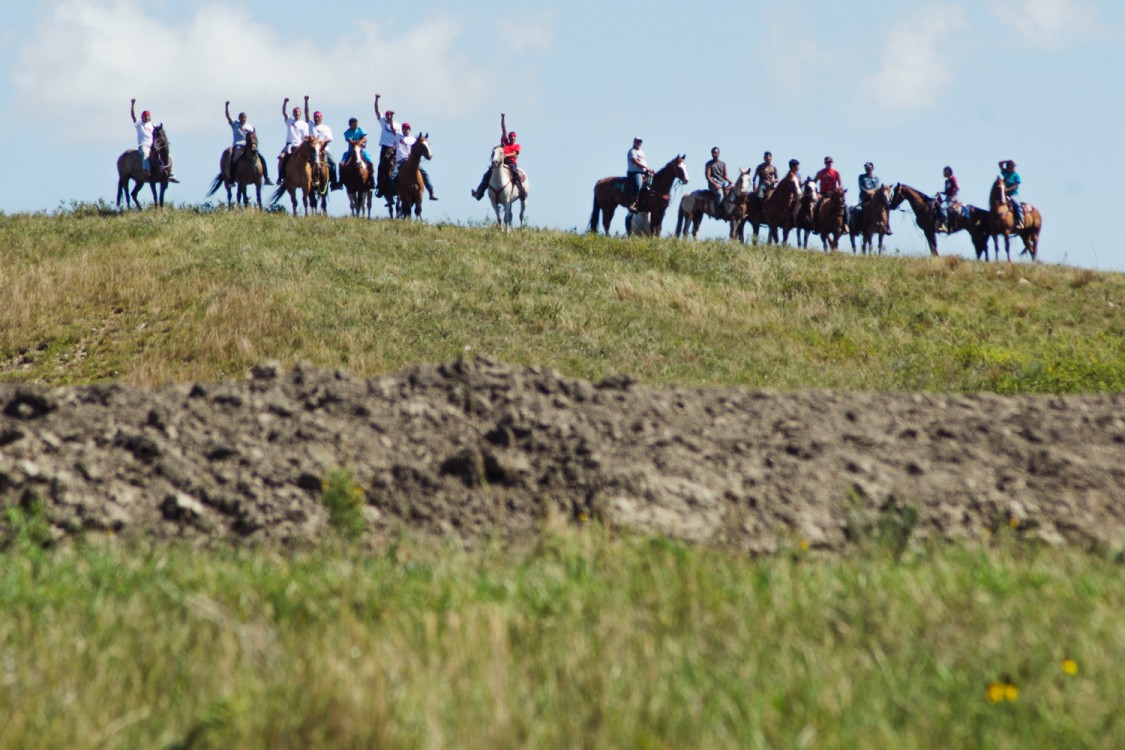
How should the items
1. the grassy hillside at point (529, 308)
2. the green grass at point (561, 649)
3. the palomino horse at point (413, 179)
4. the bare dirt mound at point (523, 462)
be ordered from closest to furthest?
1. the green grass at point (561, 649)
2. the bare dirt mound at point (523, 462)
3. the grassy hillside at point (529, 308)
4. the palomino horse at point (413, 179)

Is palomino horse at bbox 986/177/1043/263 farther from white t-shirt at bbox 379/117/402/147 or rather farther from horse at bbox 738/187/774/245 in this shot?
white t-shirt at bbox 379/117/402/147

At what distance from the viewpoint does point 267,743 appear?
4.30 m

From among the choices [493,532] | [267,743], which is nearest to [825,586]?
[493,532]

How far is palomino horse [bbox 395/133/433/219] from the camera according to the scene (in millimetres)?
32469

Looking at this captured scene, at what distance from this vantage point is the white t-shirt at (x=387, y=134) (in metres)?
34.0

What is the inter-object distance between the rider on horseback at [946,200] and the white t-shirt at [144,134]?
21.0m

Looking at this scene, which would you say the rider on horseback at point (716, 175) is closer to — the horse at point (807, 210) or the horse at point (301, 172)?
the horse at point (807, 210)

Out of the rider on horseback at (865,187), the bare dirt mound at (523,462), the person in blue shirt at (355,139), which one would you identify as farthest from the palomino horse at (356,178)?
the bare dirt mound at (523,462)

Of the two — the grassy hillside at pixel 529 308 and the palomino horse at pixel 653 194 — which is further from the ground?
the palomino horse at pixel 653 194

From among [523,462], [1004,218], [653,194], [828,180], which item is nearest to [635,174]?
[653,194]

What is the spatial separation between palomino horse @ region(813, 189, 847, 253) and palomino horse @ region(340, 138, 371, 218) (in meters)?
12.0

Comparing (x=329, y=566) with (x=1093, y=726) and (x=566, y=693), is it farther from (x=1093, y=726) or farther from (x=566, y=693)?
(x=1093, y=726)

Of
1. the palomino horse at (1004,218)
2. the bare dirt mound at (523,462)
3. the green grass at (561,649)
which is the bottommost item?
the green grass at (561,649)

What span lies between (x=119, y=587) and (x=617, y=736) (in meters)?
2.78
